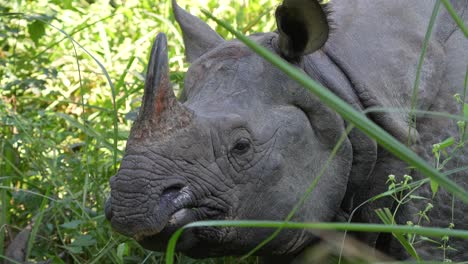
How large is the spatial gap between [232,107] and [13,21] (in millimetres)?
2586

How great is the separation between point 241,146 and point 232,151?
0.13ft

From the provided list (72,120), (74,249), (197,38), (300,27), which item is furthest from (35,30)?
(300,27)

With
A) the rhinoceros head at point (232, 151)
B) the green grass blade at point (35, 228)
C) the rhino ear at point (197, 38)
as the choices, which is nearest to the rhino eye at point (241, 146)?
the rhinoceros head at point (232, 151)

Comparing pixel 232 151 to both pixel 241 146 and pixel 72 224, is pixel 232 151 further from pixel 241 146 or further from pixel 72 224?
pixel 72 224

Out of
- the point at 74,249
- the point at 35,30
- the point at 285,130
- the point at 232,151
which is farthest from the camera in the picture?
the point at 35,30

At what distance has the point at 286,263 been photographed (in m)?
3.78

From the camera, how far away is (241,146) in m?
3.39

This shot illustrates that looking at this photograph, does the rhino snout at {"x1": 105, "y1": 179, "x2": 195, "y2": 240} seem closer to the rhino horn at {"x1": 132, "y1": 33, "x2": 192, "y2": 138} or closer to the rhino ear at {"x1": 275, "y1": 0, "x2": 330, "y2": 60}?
the rhino horn at {"x1": 132, "y1": 33, "x2": 192, "y2": 138}

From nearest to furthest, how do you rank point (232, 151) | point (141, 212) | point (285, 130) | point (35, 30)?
point (141, 212) → point (232, 151) → point (285, 130) → point (35, 30)

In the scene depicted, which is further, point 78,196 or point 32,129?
point 32,129

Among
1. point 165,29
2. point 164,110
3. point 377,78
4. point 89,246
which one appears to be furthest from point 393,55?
point 165,29

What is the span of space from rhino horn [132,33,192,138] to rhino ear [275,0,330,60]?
519 millimetres

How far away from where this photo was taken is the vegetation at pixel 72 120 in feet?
13.8

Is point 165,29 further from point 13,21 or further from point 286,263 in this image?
point 286,263
